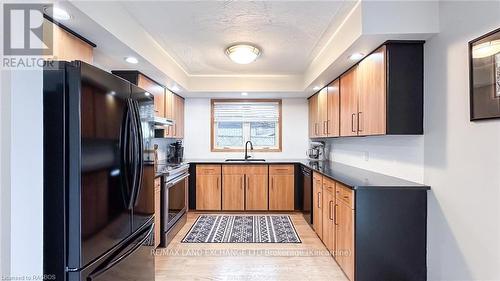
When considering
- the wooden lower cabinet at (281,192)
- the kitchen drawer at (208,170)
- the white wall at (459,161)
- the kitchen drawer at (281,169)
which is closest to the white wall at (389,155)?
the white wall at (459,161)

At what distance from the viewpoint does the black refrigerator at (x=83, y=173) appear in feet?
4.63

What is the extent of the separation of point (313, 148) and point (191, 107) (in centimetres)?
252

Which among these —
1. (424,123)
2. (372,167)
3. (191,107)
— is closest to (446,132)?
(424,123)

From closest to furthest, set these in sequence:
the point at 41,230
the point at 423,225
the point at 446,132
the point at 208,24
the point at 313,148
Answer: the point at 41,230, the point at 446,132, the point at 423,225, the point at 208,24, the point at 313,148

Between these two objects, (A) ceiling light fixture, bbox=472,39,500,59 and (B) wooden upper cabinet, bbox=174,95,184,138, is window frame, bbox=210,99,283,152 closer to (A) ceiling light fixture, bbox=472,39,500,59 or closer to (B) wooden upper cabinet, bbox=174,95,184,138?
(B) wooden upper cabinet, bbox=174,95,184,138

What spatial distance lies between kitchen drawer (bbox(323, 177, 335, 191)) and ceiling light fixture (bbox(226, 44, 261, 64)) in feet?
5.62

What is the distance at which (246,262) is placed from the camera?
3.02 meters

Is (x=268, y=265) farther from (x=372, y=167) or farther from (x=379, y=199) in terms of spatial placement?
(x=372, y=167)

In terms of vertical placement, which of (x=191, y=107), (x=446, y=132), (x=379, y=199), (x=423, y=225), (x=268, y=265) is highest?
(x=191, y=107)

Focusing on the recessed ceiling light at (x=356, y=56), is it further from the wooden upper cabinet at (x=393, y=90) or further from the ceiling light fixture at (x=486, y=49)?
the ceiling light fixture at (x=486, y=49)

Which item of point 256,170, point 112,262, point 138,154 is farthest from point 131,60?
point 256,170

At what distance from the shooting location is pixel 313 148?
5.37 m

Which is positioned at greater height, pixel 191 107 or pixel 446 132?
pixel 191 107

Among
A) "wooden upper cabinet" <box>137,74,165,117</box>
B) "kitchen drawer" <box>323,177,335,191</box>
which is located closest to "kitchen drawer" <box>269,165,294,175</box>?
"kitchen drawer" <box>323,177,335,191</box>
